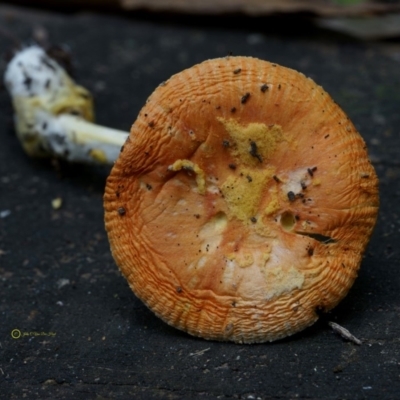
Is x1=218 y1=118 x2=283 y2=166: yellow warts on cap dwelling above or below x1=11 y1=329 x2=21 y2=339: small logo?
above

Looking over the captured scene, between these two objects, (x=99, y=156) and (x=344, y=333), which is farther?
(x=99, y=156)

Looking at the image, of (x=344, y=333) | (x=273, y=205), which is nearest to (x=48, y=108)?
(x=273, y=205)

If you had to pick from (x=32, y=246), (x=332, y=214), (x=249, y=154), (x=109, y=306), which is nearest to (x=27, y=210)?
(x=32, y=246)

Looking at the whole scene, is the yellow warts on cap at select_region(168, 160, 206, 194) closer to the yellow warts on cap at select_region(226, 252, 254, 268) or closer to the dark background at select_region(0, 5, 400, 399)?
the yellow warts on cap at select_region(226, 252, 254, 268)

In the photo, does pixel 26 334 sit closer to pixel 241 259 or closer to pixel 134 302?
pixel 134 302

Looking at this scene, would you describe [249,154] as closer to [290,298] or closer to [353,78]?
[290,298]

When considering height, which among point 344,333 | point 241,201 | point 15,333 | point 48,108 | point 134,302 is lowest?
point 15,333

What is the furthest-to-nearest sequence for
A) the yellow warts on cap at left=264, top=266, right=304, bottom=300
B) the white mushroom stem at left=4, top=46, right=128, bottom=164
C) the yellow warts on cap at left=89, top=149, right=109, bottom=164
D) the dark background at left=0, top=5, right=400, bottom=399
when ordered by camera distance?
1. the white mushroom stem at left=4, top=46, right=128, bottom=164
2. the yellow warts on cap at left=89, top=149, right=109, bottom=164
3. the yellow warts on cap at left=264, top=266, right=304, bottom=300
4. the dark background at left=0, top=5, right=400, bottom=399

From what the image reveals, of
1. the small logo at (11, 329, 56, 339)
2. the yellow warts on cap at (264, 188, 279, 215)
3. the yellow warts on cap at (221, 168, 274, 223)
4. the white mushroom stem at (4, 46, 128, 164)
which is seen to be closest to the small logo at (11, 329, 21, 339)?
the small logo at (11, 329, 56, 339)
